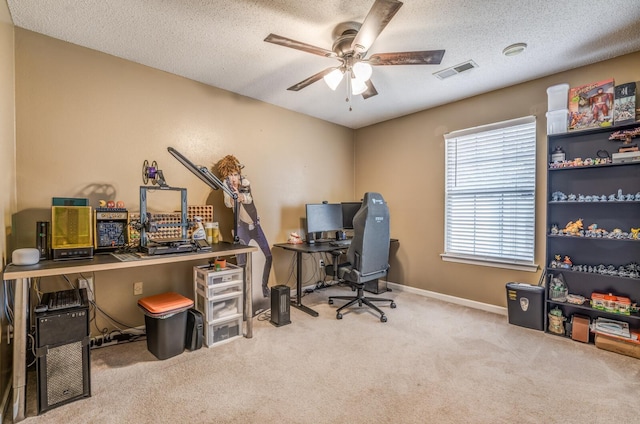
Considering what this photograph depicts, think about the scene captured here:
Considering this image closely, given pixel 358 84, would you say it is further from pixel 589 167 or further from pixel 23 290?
pixel 23 290

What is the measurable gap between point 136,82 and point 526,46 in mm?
3485

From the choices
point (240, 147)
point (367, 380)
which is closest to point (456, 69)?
point (240, 147)

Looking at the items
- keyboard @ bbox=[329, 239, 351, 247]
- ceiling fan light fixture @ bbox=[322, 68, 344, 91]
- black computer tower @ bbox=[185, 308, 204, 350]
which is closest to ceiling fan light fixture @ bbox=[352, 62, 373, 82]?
ceiling fan light fixture @ bbox=[322, 68, 344, 91]

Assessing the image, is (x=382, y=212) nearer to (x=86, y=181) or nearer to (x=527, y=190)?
(x=527, y=190)

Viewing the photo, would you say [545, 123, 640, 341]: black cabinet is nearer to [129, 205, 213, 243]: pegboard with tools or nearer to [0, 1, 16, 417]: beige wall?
[129, 205, 213, 243]: pegboard with tools

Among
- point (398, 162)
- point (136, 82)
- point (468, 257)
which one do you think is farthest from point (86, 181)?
point (468, 257)

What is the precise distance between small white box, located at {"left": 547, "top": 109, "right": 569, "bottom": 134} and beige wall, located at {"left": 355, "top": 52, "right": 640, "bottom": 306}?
8.0 inches

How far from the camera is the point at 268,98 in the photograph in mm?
3607

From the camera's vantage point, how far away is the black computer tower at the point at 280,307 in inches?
115

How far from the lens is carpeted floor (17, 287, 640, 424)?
1.70 metres

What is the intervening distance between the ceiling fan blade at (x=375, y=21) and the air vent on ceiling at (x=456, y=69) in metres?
1.26

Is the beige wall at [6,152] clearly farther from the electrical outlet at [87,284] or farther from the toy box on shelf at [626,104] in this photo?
the toy box on shelf at [626,104]

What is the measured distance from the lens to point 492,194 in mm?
3410

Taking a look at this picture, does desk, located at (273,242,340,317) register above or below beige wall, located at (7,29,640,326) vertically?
below
